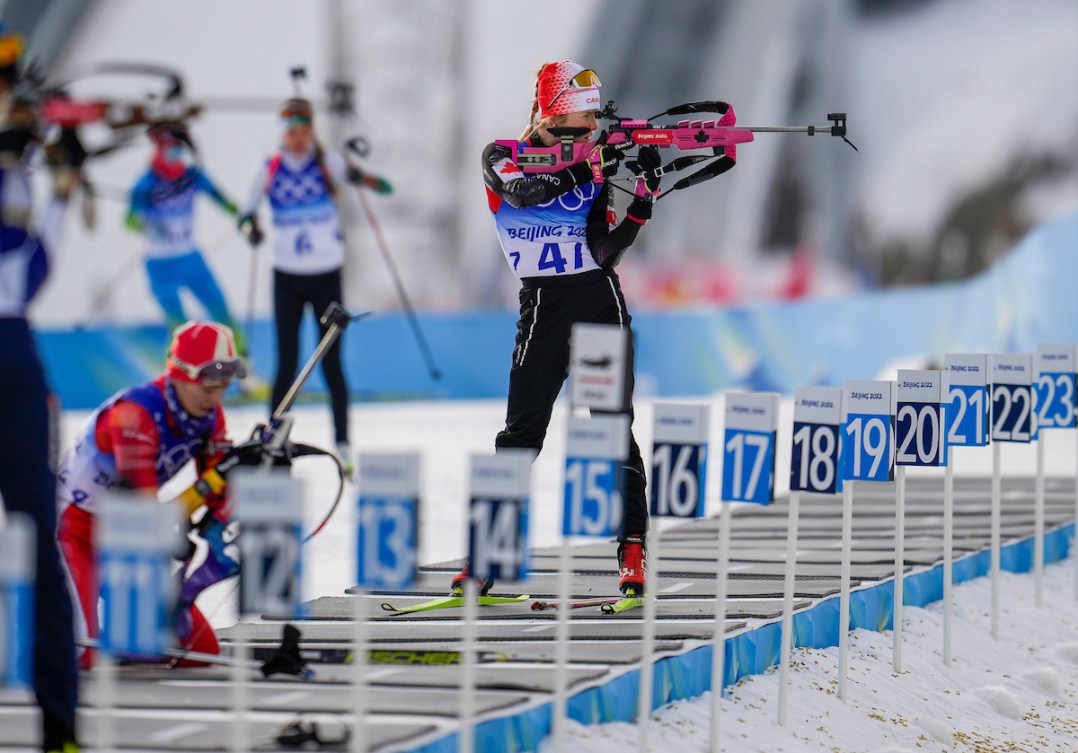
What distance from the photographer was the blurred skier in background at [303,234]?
7.19 m

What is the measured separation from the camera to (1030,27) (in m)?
13.2

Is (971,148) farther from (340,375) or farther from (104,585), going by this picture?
(104,585)

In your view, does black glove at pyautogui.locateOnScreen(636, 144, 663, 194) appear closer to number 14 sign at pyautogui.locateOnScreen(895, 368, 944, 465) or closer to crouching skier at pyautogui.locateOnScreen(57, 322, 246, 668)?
number 14 sign at pyautogui.locateOnScreen(895, 368, 944, 465)

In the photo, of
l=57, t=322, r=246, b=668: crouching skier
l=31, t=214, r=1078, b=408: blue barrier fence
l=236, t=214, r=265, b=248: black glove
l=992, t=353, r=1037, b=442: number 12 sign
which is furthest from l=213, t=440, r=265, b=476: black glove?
l=31, t=214, r=1078, b=408: blue barrier fence

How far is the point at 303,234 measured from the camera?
732 cm

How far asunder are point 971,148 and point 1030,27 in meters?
1.03

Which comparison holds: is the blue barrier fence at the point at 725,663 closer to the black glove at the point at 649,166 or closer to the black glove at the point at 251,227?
the black glove at the point at 649,166

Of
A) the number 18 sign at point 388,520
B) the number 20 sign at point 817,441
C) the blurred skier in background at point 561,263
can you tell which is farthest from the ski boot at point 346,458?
the number 18 sign at point 388,520

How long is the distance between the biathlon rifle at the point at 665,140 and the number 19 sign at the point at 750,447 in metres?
0.72

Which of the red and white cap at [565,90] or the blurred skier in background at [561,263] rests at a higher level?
the red and white cap at [565,90]

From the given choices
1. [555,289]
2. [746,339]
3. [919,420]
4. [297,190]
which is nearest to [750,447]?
[555,289]

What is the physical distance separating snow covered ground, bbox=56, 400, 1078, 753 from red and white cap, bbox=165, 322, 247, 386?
22.2 inches

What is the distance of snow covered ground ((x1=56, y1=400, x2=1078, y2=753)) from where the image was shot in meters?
4.01

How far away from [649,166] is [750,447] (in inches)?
34.8
